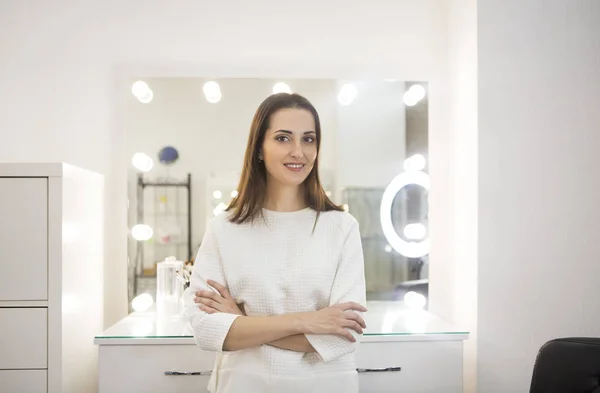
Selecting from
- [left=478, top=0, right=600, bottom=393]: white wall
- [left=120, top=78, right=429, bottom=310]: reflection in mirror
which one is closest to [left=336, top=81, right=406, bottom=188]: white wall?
[left=120, top=78, right=429, bottom=310]: reflection in mirror

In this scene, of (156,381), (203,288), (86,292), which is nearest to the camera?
(203,288)

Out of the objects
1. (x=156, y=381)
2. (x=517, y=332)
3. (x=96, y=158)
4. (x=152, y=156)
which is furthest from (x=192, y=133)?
(x=517, y=332)

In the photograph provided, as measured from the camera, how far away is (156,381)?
176 centimetres

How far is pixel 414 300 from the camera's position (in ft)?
7.34

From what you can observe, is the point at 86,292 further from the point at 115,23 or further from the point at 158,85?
the point at 115,23

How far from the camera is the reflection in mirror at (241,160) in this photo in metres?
2.19

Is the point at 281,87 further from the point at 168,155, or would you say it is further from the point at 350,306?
the point at 350,306

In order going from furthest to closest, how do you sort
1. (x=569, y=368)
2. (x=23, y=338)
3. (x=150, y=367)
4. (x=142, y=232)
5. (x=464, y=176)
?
(x=142, y=232), (x=464, y=176), (x=150, y=367), (x=23, y=338), (x=569, y=368)

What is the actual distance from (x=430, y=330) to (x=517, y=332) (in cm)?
34

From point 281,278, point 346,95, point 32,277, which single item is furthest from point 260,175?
point 346,95

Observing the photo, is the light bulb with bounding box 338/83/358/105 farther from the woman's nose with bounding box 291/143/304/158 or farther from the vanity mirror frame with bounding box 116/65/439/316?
the woman's nose with bounding box 291/143/304/158

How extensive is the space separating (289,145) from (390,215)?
0.96 meters

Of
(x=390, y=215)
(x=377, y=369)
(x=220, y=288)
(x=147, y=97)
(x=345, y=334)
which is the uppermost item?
(x=147, y=97)

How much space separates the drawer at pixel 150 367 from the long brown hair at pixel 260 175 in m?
0.59
